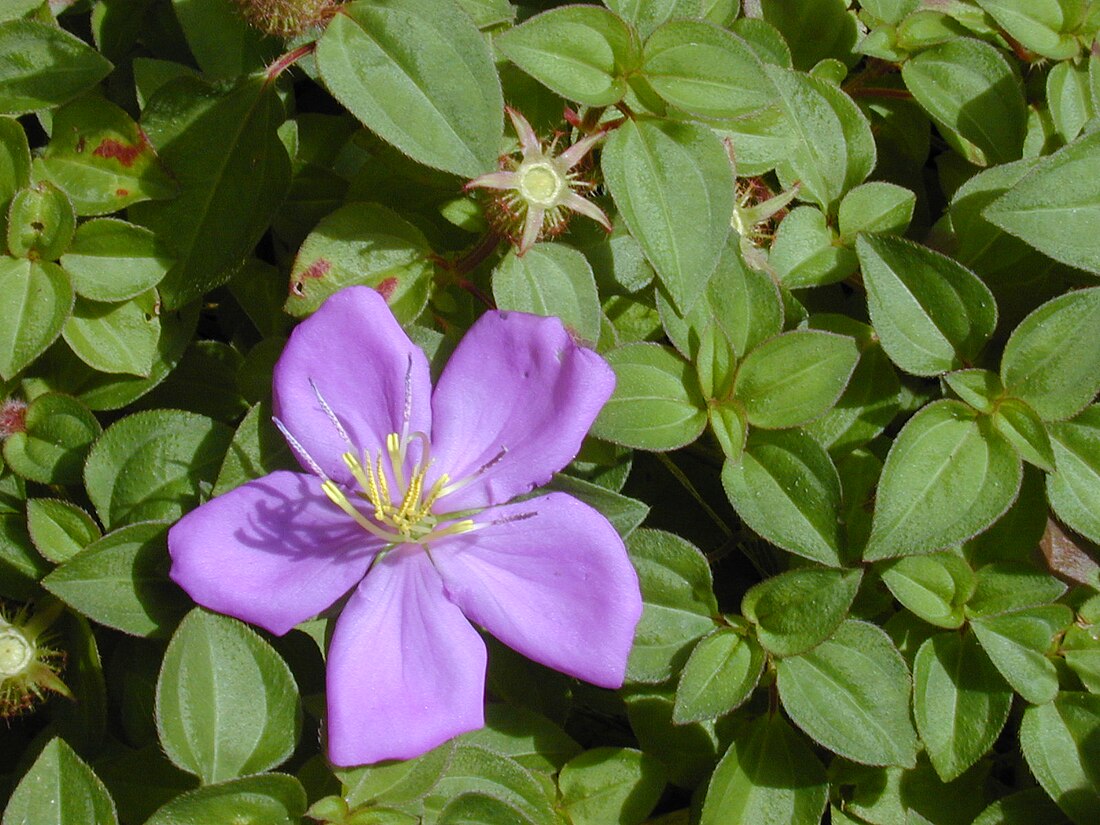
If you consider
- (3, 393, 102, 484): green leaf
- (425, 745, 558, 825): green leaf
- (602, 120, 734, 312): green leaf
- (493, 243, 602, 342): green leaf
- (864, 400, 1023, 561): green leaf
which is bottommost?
(425, 745, 558, 825): green leaf

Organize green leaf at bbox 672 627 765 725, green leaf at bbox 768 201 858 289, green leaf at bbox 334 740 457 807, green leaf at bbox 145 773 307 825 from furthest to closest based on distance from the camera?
green leaf at bbox 768 201 858 289 < green leaf at bbox 672 627 765 725 < green leaf at bbox 334 740 457 807 < green leaf at bbox 145 773 307 825

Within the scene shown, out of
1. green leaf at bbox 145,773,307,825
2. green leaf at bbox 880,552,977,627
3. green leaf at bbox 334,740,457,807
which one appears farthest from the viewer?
green leaf at bbox 880,552,977,627

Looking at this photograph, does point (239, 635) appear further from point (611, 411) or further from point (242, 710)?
point (611, 411)

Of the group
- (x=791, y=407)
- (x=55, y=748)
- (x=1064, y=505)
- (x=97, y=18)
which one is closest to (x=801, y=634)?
(x=791, y=407)

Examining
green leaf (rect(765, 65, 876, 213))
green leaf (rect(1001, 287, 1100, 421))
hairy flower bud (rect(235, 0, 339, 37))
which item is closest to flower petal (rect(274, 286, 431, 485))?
hairy flower bud (rect(235, 0, 339, 37))

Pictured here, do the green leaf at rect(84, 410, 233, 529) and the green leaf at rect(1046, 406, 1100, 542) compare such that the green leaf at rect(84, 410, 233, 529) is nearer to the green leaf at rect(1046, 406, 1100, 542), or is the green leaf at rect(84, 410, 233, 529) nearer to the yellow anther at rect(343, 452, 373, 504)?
the yellow anther at rect(343, 452, 373, 504)

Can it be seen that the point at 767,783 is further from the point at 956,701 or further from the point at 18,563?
the point at 18,563

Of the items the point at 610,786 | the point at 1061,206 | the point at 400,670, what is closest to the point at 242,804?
the point at 400,670
